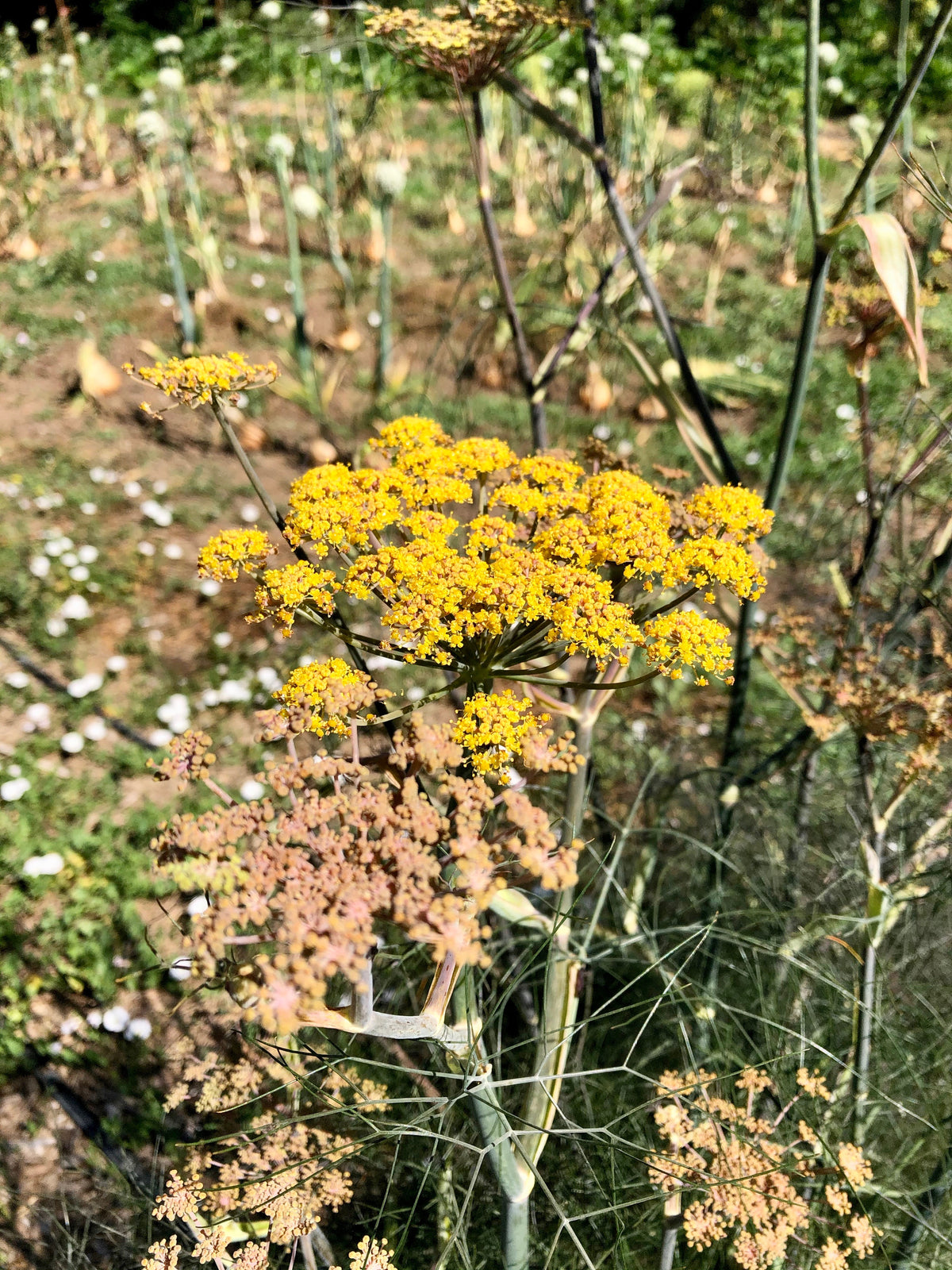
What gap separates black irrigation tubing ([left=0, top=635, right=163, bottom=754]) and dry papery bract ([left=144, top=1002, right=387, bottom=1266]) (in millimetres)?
1574

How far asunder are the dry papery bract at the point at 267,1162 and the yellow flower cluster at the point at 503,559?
0.42m

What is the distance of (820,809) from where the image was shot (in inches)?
78.2

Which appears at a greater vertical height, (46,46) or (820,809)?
(46,46)

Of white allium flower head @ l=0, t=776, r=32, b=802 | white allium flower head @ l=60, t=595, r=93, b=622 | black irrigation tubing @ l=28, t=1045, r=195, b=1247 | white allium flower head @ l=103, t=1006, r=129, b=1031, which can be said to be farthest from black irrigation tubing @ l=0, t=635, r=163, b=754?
black irrigation tubing @ l=28, t=1045, r=195, b=1247

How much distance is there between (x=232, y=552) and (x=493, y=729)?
0.31 meters

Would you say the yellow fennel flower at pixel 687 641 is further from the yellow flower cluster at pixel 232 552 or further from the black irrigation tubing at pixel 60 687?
the black irrigation tubing at pixel 60 687

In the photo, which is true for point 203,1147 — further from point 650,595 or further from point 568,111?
point 568,111

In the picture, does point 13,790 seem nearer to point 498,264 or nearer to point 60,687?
point 60,687

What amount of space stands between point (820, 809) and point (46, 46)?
9923 mm

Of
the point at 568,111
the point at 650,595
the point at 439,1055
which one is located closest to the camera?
the point at 650,595

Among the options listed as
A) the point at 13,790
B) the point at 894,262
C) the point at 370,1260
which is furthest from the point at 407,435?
the point at 13,790

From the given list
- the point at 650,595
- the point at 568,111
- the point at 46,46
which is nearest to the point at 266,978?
the point at 650,595

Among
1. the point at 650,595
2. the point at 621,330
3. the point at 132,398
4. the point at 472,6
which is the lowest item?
the point at 132,398

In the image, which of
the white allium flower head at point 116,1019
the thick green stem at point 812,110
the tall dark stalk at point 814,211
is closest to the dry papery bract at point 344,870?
the tall dark stalk at point 814,211
